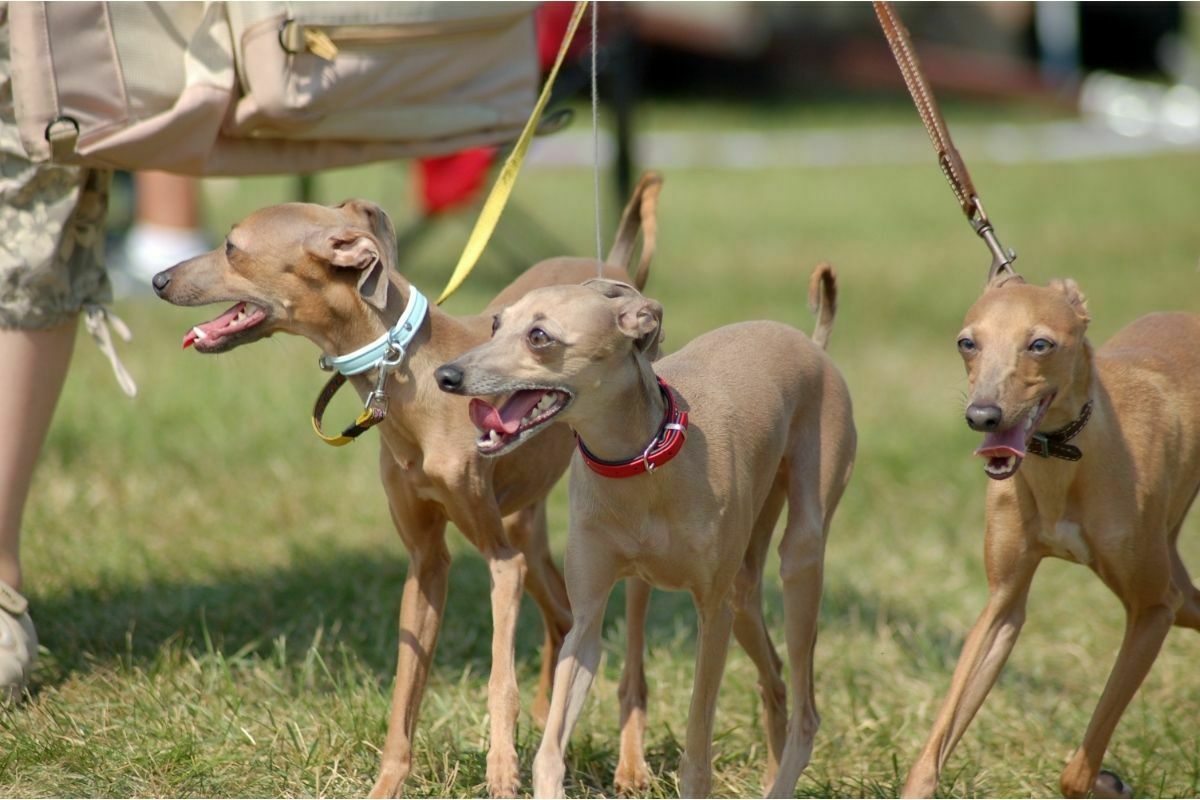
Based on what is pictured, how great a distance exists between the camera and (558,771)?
3410 millimetres

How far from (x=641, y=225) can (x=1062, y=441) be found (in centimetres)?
161

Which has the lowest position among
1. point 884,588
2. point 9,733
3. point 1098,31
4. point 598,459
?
point 1098,31

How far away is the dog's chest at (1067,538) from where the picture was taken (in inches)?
145

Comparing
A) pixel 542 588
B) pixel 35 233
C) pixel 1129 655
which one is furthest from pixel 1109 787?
pixel 35 233

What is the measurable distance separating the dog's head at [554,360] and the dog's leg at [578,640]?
0.34m

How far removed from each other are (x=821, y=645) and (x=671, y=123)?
19.3 meters

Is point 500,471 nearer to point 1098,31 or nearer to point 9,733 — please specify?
point 9,733

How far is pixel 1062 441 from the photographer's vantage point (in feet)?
11.7

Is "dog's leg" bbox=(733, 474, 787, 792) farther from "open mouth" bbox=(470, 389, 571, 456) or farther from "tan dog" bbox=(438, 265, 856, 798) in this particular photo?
"open mouth" bbox=(470, 389, 571, 456)

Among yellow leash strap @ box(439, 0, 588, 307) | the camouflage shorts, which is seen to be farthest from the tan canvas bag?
yellow leash strap @ box(439, 0, 588, 307)

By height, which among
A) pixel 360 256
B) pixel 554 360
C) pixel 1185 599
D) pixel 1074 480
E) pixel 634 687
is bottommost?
pixel 634 687

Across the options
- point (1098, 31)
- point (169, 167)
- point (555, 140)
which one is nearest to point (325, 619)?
point (169, 167)

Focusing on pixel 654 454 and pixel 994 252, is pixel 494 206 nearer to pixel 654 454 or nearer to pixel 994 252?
pixel 654 454

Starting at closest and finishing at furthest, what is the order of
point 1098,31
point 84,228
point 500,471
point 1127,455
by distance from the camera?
point 1127,455 → point 500,471 → point 84,228 → point 1098,31
